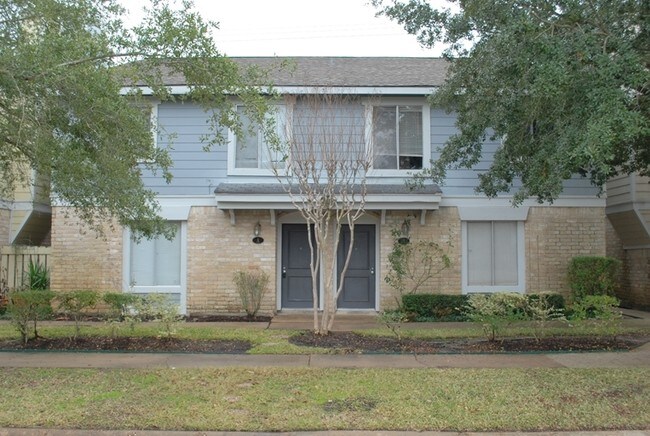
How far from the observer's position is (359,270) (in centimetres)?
1432

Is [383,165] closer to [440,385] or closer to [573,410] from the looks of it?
[440,385]

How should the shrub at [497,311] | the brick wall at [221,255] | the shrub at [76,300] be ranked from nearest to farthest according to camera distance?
1. the shrub at [497,311]
2. the shrub at [76,300]
3. the brick wall at [221,255]

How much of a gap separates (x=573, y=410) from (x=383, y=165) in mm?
8418

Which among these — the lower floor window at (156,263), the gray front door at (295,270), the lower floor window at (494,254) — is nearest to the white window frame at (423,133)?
the lower floor window at (494,254)

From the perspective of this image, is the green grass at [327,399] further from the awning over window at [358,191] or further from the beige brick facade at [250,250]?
the beige brick facade at [250,250]

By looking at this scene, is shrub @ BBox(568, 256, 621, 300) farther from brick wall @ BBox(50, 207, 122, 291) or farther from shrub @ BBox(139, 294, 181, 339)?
brick wall @ BBox(50, 207, 122, 291)

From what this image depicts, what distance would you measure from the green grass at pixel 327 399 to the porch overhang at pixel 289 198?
5.55 meters

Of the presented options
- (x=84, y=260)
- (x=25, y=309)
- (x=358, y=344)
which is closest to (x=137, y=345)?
(x=25, y=309)

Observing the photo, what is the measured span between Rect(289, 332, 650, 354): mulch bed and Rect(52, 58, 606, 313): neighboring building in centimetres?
347

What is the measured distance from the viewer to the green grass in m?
5.89

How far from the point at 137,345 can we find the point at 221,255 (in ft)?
13.8

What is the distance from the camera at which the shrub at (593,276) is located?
514 inches

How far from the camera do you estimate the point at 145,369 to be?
8.14 m

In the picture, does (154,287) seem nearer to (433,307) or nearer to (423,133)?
(433,307)
